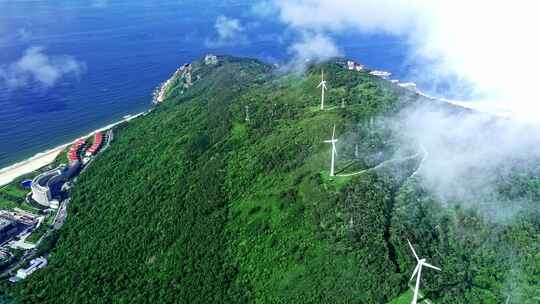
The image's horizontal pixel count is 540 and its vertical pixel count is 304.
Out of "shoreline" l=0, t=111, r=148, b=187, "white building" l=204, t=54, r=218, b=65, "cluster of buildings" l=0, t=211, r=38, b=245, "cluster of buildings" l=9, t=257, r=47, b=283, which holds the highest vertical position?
"white building" l=204, t=54, r=218, b=65

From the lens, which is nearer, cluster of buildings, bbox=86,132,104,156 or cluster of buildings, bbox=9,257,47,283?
cluster of buildings, bbox=9,257,47,283

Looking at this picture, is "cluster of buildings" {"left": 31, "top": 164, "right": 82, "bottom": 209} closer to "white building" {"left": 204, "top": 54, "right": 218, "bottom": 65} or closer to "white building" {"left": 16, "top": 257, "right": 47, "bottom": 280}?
"white building" {"left": 16, "top": 257, "right": 47, "bottom": 280}

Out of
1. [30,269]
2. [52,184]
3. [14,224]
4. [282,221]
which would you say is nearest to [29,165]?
[52,184]

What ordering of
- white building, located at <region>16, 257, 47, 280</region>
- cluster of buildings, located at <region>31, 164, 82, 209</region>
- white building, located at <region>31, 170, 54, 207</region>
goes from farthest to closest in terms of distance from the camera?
1. cluster of buildings, located at <region>31, 164, 82, 209</region>
2. white building, located at <region>31, 170, 54, 207</region>
3. white building, located at <region>16, 257, 47, 280</region>

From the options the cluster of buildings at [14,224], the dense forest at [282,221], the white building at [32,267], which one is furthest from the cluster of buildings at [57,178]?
the white building at [32,267]

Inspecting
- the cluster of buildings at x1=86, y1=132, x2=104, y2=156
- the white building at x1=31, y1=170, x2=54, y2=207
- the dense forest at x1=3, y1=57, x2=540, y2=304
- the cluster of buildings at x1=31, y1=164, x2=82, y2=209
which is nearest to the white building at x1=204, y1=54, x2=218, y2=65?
the cluster of buildings at x1=86, y1=132, x2=104, y2=156

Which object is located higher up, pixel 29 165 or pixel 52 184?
pixel 52 184

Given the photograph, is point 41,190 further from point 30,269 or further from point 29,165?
point 29,165

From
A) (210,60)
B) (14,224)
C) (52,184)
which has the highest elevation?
(210,60)
